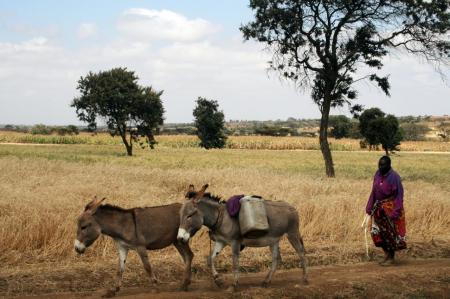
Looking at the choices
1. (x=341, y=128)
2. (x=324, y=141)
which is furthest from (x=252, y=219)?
(x=341, y=128)

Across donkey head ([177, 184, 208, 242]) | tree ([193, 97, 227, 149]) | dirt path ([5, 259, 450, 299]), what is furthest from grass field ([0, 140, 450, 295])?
tree ([193, 97, 227, 149])

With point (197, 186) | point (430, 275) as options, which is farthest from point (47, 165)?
point (430, 275)

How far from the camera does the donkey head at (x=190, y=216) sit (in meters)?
7.34

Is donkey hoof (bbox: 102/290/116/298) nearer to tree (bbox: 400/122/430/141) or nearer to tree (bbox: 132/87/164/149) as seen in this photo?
tree (bbox: 132/87/164/149)

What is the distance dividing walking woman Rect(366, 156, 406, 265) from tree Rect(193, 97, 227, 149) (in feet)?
167

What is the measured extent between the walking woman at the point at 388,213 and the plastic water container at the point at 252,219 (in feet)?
10.7

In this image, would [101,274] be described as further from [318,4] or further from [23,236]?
[318,4]

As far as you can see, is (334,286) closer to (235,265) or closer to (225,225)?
(235,265)

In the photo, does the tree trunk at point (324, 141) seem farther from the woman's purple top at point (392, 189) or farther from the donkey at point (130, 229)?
the donkey at point (130, 229)

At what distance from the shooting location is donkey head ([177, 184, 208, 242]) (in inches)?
289

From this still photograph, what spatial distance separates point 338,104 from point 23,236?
816 inches

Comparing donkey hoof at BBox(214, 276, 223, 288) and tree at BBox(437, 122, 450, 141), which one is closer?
donkey hoof at BBox(214, 276, 223, 288)

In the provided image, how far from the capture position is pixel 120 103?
42562 mm

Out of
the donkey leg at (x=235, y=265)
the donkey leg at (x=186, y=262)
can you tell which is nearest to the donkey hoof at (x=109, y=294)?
the donkey leg at (x=186, y=262)
